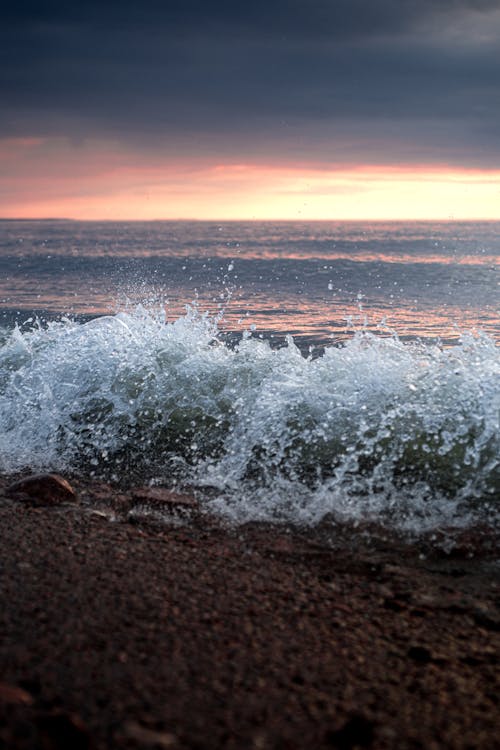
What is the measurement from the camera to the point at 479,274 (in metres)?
21.0

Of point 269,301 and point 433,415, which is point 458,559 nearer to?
point 433,415

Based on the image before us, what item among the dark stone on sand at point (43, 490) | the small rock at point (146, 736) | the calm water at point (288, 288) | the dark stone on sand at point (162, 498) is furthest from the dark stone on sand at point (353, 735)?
the calm water at point (288, 288)

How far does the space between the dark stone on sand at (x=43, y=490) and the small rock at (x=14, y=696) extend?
7.24 ft

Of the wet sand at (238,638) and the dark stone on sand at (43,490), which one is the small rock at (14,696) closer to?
the wet sand at (238,638)

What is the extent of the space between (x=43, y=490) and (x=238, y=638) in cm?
219

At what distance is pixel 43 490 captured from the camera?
4.54 m

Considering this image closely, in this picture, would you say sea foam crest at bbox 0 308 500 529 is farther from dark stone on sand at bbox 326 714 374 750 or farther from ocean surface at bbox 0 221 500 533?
dark stone on sand at bbox 326 714 374 750

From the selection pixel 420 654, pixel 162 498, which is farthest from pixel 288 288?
pixel 420 654

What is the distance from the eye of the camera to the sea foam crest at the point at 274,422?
4495mm

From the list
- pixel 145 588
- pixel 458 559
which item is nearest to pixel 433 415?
pixel 458 559

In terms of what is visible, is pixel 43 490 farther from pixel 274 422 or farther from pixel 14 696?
pixel 14 696

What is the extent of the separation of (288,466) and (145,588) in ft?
6.17

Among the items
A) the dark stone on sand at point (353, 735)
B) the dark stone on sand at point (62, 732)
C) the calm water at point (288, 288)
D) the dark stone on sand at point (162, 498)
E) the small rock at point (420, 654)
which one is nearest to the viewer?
the dark stone on sand at point (62, 732)

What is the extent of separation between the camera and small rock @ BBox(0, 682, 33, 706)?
221cm
